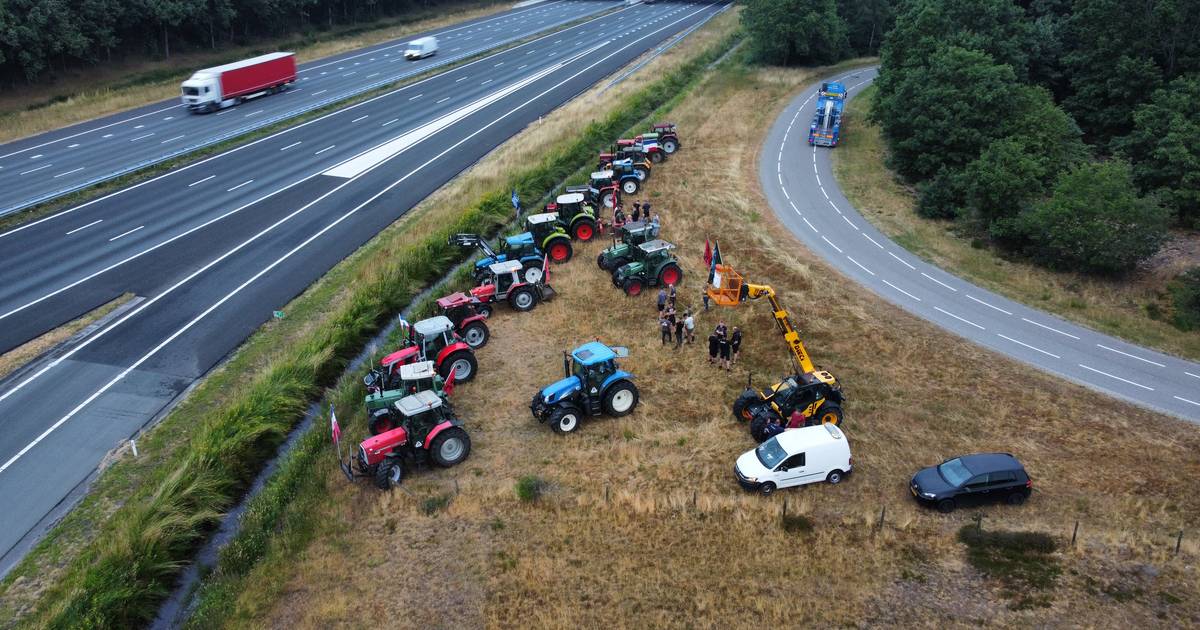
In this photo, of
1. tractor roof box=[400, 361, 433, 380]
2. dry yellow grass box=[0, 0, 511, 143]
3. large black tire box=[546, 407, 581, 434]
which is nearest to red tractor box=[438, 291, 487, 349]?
tractor roof box=[400, 361, 433, 380]

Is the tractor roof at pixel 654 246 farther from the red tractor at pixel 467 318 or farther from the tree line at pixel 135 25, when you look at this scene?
the tree line at pixel 135 25

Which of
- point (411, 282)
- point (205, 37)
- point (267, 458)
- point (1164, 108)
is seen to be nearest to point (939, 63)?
point (1164, 108)

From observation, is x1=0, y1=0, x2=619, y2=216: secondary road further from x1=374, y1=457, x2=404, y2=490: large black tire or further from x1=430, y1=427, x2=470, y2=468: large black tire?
x1=430, y1=427, x2=470, y2=468: large black tire

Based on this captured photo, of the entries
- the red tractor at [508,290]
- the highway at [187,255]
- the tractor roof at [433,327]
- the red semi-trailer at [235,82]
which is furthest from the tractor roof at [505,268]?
the red semi-trailer at [235,82]

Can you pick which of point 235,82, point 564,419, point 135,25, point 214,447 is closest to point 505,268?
point 564,419

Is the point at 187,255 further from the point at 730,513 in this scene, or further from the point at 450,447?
the point at 730,513

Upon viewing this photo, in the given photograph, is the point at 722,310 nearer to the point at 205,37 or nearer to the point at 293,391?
the point at 293,391
